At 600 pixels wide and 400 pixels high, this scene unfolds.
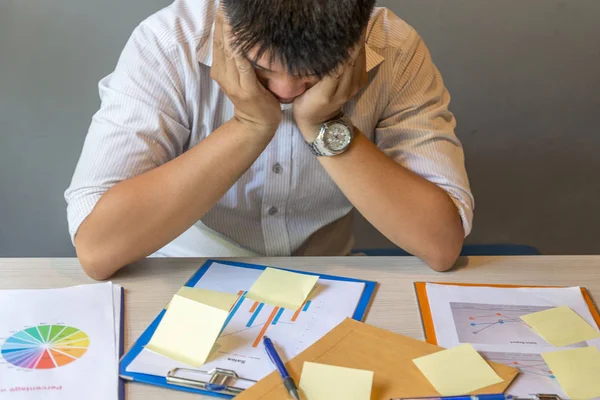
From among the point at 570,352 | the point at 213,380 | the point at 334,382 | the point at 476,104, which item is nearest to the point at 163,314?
the point at 213,380

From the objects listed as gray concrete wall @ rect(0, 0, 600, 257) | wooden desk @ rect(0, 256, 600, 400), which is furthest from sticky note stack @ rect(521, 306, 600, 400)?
gray concrete wall @ rect(0, 0, 600, 257)

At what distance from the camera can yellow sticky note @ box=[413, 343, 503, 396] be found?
0.74 m

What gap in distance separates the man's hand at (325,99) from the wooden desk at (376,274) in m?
0.22

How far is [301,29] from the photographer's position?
76 cm

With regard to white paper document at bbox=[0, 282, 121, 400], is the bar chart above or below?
above

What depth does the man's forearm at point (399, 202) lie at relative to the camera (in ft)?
3.42

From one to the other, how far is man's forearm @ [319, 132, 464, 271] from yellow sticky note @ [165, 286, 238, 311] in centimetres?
28

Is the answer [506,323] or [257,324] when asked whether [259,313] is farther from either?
[506,323]

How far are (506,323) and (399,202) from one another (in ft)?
0.88

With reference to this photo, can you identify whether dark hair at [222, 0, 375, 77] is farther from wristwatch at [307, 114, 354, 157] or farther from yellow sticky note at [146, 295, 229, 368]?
yellow sticky note at [146, 295, 229, 368]

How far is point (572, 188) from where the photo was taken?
212 centimetres

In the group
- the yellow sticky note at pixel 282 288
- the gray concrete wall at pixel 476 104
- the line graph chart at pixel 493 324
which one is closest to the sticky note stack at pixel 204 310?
the yellow sticky note at pixel 282 288

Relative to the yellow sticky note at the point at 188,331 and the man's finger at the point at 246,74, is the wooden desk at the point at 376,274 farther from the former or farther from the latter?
the man's finger at the point at 246,74

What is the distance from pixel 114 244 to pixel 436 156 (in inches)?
22.1
